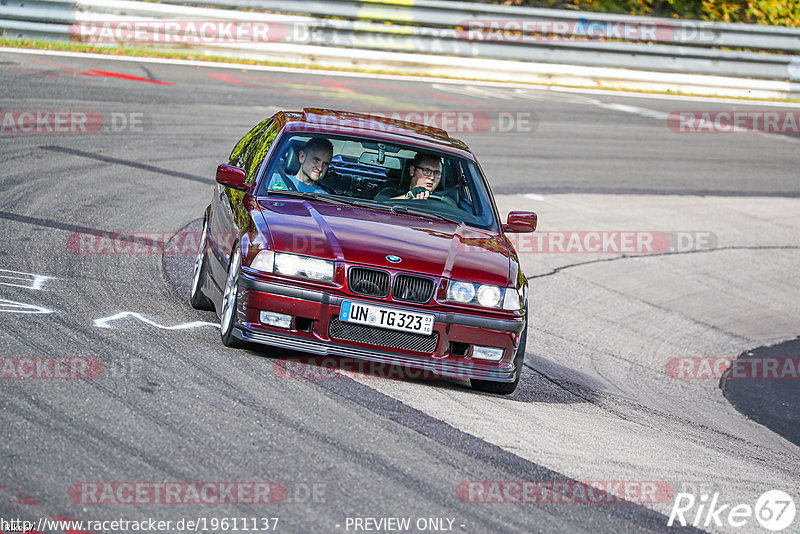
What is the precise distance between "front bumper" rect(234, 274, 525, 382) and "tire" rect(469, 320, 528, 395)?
1.34 ft

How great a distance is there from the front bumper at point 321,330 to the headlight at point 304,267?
0.09m

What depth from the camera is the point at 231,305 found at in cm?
691

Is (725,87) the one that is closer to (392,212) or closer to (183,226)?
(183,226)

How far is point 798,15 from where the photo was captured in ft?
93.9

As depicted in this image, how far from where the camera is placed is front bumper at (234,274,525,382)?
6648 mm

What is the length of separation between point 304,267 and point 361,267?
33 cm

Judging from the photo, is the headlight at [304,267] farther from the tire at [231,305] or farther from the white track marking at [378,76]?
the white track marking at [378,76]

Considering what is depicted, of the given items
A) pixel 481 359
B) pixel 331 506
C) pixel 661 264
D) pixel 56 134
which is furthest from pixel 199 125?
pixel 331 506

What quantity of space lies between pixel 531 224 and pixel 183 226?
4.49 metres
